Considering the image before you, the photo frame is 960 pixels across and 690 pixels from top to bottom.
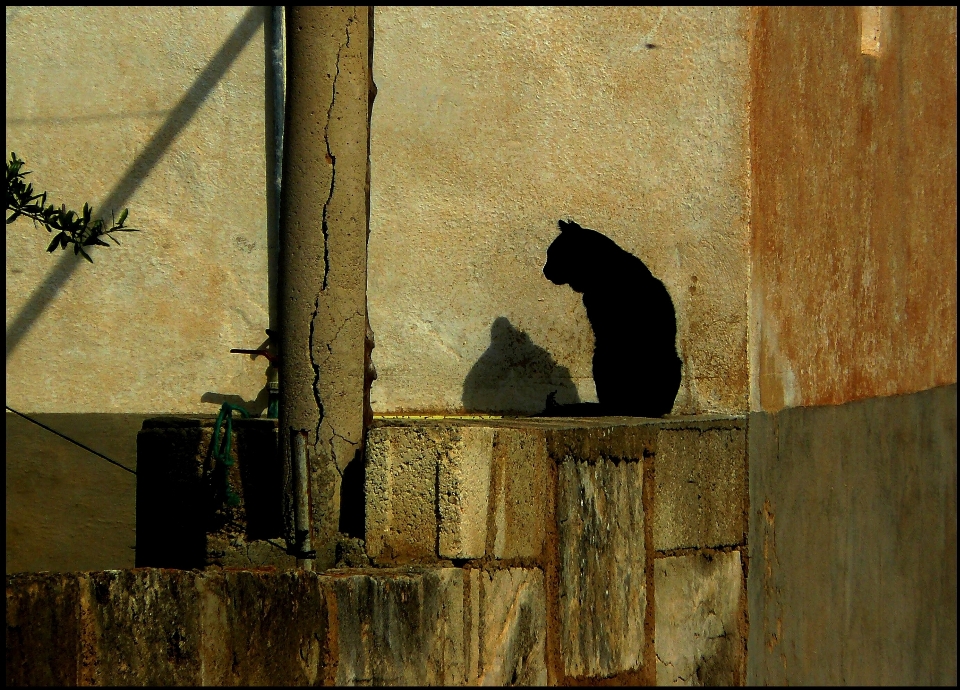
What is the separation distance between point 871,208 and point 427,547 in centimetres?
346

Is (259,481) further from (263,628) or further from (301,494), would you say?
(263,628)

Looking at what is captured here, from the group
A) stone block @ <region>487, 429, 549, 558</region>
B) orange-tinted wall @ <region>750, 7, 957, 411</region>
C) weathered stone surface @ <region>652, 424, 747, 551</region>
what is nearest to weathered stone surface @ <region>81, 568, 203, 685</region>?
stone block @ <region>487, 429, 549, 558</region>

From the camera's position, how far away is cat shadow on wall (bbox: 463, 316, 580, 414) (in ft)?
16.8

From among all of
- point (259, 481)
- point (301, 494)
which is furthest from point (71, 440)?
point (301, 494)

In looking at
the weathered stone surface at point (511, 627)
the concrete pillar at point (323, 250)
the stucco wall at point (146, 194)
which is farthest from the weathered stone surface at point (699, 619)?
the stucco wall at point (146, 194)

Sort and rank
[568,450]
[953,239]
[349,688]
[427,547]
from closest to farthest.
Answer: [349,688]
[427,547]
[568,450]
[953,239]

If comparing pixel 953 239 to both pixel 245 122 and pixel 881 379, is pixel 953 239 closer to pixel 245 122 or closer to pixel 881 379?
pixel 881 379

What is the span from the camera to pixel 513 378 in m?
5.13

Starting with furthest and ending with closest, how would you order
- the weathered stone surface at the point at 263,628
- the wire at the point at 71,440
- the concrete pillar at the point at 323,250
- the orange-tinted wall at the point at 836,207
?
1. the wire at the point at 71,440
2. the orange-tinted wall at the point at 836,207
3. the concrete pillar at the point at 323,250
4. the weathered stone surface at the point at 263,628

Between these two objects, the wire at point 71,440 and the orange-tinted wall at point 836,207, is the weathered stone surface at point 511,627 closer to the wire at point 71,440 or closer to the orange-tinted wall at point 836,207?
the orange-tinted wall at point 836,207

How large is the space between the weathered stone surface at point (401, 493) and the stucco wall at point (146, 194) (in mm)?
2371

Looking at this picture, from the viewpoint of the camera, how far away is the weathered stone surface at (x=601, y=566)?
3092 millimetres

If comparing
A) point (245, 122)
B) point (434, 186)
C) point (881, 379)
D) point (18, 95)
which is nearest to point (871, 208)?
point (881, 379)

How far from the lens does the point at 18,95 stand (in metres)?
5.04
